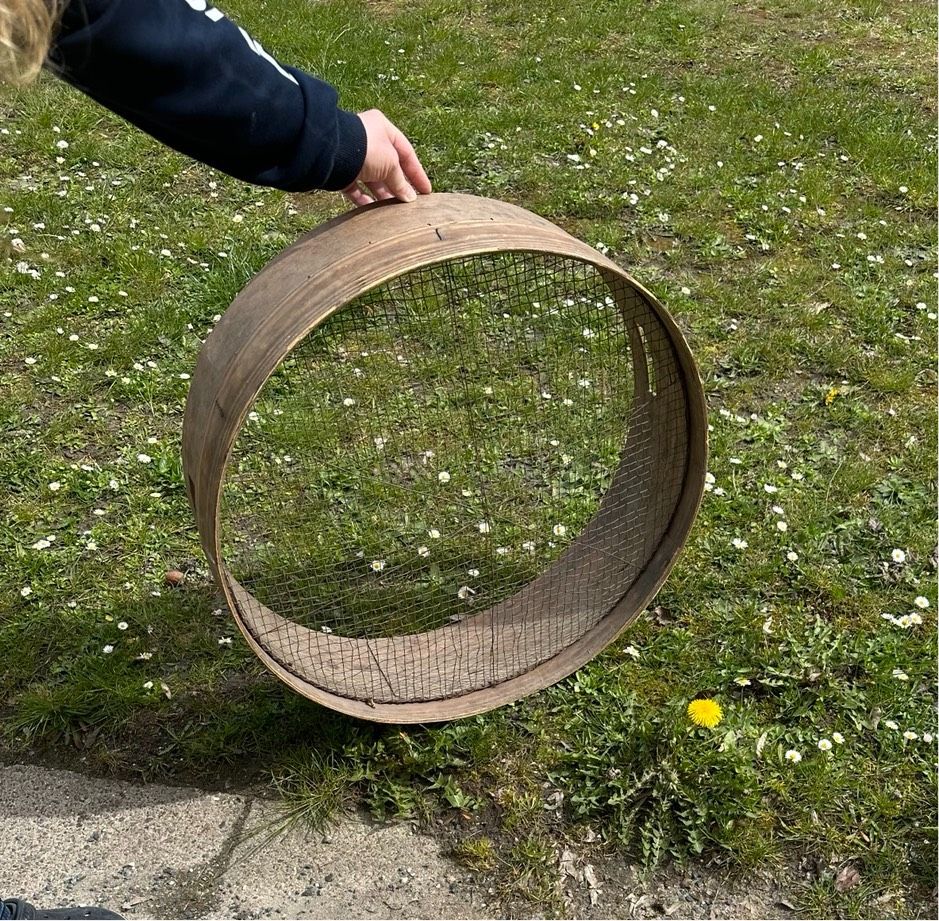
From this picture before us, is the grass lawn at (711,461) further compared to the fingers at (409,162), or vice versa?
the grass lawn at (711,461)

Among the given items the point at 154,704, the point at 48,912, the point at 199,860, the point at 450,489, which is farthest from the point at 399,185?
the point at 48,912

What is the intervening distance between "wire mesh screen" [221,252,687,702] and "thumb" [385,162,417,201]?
0.20 m

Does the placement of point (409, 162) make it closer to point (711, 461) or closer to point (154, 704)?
point (154, 704)

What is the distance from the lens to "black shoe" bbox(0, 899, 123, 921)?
Result: 2297mm

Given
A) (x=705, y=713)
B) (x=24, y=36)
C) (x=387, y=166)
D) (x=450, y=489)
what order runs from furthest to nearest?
1. (x=450, y=489)
2. (x=705, y=713)
3. (x=387, y=166)
4. (x=24, y=36)

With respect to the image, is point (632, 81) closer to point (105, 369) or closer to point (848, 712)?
point (105, 369)

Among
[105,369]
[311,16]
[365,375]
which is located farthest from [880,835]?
[311,16]

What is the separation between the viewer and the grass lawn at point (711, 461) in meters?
2.76

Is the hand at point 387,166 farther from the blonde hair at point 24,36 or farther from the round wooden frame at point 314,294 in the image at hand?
the blonde hair at point 24,36

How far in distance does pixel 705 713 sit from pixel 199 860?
4.56 ft

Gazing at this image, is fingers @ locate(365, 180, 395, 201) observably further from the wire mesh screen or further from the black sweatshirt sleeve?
the wire mesh screen

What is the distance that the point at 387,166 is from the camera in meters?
2.32

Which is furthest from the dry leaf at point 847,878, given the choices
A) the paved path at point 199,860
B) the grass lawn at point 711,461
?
the paved path at point 199,860

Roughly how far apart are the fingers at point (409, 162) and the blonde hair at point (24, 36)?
857mm
